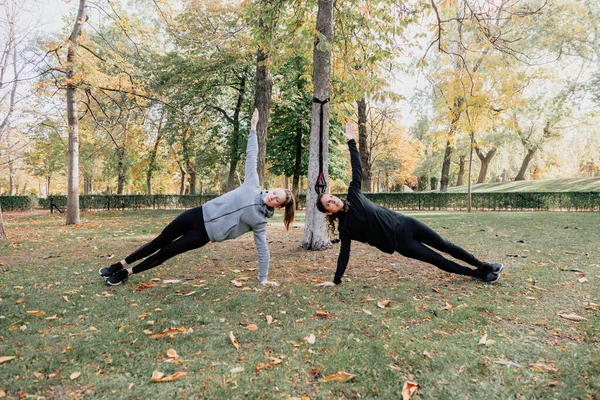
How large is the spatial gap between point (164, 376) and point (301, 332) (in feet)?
4.20

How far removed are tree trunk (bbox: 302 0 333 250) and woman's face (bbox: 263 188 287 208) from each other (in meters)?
2.60

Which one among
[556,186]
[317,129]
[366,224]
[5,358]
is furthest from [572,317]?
[556,186]

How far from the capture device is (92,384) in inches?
97.0

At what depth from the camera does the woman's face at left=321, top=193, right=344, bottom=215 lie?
14.1 feet

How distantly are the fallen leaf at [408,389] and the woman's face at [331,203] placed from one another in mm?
2242

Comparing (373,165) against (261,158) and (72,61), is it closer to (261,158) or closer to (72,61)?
(261,158)

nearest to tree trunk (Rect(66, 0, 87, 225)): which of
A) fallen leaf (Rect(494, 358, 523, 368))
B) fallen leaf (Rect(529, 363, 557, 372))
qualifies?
fallen leaf (Rect(494, 358, 523, 368))

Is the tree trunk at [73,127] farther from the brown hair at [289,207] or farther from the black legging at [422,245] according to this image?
the black legging at [422,245]

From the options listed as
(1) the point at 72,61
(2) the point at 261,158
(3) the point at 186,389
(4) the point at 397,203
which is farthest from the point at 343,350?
(4) the point at 397,203

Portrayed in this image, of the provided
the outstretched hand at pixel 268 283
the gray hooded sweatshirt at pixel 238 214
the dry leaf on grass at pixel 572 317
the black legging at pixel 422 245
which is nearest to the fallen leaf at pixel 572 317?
the dry leaf on grass at pixel 572 317

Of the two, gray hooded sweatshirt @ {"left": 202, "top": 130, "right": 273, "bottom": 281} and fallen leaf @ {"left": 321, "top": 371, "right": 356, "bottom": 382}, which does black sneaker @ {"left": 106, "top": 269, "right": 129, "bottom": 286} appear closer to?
gray hooded sweatshirt @ {"left": 202, "top": 130, "right": 273, "bottom": 281}

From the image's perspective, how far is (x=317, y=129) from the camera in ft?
22.6

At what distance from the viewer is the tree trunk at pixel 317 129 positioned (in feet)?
22.6

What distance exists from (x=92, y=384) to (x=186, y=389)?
26.7 inches
